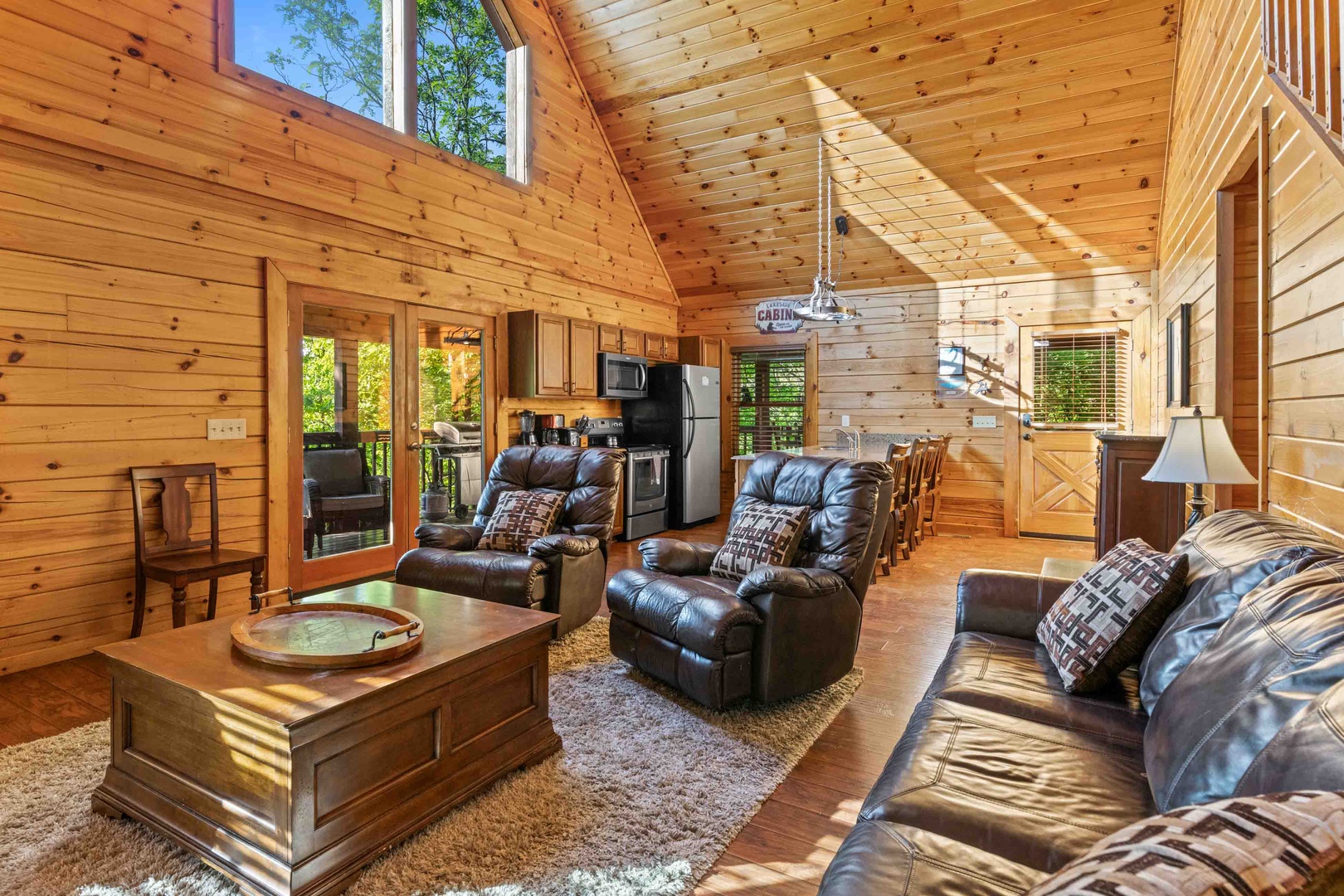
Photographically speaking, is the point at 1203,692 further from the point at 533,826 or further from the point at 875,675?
the point at 875,675

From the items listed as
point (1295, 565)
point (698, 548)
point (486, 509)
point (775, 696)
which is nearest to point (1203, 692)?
point (1295, 565)

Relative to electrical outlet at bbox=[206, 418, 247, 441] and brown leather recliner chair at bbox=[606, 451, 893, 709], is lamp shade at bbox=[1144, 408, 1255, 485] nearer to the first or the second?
brown leather recliner chair at bbox=[606, 451, 893, 709]

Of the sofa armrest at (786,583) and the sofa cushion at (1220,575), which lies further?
the sofa armrest at (786,583)

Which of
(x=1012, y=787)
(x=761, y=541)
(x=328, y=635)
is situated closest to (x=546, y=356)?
(x=761, y=541)

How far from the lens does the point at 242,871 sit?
179 centimetres

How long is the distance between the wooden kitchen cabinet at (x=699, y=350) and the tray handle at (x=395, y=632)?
19.8ft

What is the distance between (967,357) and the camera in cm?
716

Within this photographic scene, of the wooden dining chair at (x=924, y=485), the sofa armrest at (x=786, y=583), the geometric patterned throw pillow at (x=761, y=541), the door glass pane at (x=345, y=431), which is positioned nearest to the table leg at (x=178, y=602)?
the door glass pane at (x=345, y=431)

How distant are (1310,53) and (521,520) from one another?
11.8 ft

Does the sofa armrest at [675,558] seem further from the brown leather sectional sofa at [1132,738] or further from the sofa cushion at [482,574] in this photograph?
the brown leather sectional sofa at [1132,738]

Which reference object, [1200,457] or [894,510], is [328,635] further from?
[894,510]

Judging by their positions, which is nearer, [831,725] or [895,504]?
[831,725]

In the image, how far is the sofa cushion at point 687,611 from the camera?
8.80 feet

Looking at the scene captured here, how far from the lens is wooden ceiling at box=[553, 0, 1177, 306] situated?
5090mm
